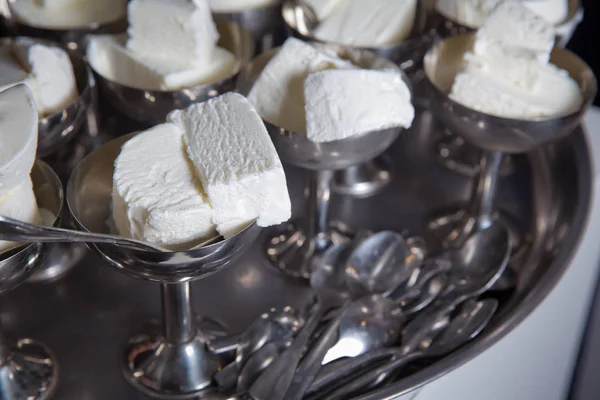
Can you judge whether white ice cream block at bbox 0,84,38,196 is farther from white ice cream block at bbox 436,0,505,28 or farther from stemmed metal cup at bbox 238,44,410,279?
white ice cream block at bbox 436,0,505,28

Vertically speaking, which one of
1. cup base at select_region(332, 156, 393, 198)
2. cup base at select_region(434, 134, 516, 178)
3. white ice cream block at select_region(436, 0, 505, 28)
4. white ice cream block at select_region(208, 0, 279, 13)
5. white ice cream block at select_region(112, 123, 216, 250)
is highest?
white ice cream block at select_region(112, 123, 216, 250)

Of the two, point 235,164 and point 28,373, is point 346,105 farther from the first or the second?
point 28,373

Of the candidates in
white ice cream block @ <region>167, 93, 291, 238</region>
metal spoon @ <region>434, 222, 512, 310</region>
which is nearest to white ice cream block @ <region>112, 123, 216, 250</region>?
white ice cream block @ <region>167, 93, 291, 238</region>

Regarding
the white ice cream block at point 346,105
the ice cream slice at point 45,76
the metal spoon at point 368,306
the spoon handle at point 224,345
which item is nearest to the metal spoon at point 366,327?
the metal spoon at point 368,306

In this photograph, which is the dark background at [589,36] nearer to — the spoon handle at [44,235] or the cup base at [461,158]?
the cup base at [461,158]

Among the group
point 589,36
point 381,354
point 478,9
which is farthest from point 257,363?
point 589,36

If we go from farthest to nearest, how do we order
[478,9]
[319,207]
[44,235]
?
[478,9] < [319,207] < [44,235]

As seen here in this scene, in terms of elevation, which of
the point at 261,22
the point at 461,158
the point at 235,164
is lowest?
the point at 461,158
